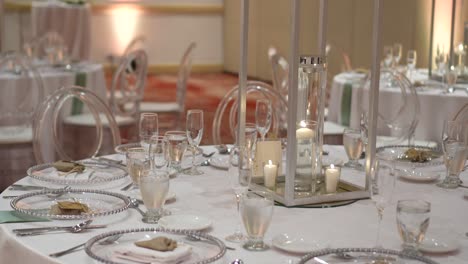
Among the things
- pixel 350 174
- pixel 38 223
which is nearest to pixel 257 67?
pixel 350 174

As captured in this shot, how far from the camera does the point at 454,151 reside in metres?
2.39

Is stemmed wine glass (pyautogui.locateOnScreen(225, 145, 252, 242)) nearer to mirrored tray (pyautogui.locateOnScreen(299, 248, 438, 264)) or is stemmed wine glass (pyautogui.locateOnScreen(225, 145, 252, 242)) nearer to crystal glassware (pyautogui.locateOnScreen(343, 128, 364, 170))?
mirrored tray (pyautogui.locateOnScreen(299, 248, 438, 264))

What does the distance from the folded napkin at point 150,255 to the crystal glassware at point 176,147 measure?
32.3 inches

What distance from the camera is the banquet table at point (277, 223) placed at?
1.74 m

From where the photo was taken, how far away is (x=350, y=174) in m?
2.55

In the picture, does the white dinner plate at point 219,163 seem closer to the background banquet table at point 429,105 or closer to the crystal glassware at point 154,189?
the crystal glassware at point 154,189

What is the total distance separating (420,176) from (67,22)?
8.51 meters

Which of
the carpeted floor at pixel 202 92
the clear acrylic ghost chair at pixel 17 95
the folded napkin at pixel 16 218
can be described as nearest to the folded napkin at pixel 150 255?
the folded napkin at pixel 16 218

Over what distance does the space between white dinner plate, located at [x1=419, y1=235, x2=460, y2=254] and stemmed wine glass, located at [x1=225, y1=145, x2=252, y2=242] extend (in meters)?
0.42

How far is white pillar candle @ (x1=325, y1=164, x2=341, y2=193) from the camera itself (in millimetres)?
2193

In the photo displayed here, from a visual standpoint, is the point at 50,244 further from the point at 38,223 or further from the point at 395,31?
the point at 395,31

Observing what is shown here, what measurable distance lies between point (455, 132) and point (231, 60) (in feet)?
33.3

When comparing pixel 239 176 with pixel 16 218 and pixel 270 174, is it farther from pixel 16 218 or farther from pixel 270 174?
pixel 16 218

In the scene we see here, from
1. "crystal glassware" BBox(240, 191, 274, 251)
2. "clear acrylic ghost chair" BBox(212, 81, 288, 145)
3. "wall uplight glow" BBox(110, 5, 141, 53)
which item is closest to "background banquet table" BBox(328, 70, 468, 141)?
"clear acrylic ghost chair" BBox(212, 81, 288, 145)
